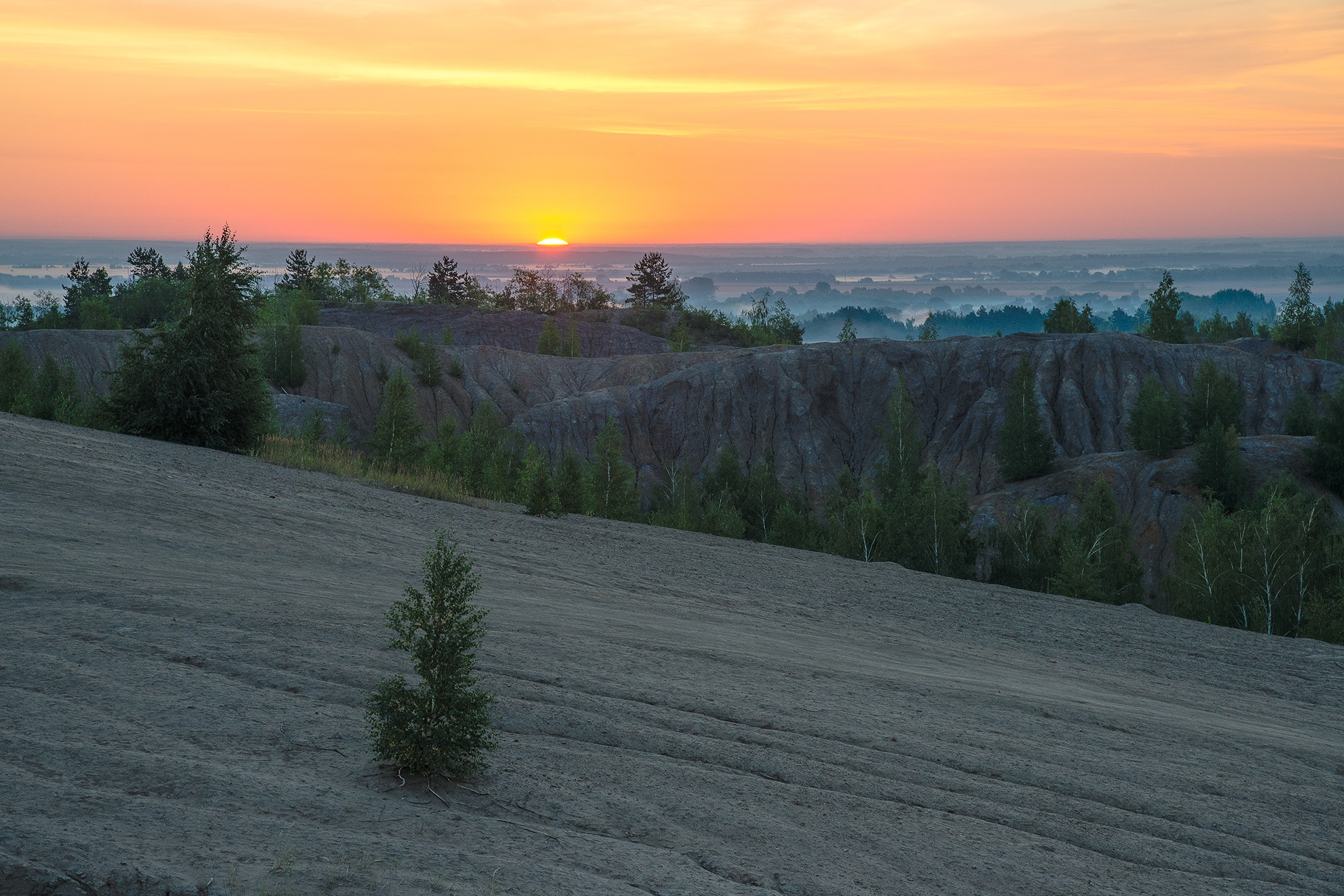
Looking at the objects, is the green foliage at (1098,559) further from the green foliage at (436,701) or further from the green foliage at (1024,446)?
the green foliage at (436,701)

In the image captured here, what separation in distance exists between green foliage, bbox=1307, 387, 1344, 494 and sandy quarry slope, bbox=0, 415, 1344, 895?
47.5 metres

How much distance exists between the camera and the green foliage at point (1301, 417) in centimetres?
6631

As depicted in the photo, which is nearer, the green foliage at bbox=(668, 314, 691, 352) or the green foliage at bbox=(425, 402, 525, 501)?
the green foliage at bbox=(425, 402, 525, 501)

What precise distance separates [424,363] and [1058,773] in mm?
70677

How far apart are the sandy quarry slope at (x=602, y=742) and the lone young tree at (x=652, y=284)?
11882 centimetres

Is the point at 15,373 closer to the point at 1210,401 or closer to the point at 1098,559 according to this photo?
the point at 1098,559

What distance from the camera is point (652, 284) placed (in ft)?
439

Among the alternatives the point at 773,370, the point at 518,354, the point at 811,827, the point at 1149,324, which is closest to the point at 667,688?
the point at 811,827

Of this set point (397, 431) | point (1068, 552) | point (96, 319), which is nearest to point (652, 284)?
point (96, 319)

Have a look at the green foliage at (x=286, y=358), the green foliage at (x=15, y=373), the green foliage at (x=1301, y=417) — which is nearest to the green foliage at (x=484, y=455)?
the green foliage at (x=286, y=358)

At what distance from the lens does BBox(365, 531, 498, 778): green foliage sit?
20.2 feet

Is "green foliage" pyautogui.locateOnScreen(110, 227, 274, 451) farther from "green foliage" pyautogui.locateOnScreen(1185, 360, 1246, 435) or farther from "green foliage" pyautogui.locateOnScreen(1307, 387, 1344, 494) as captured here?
"green foliage" pyautogui.locateOnScreen(1185, 360, 1246, 435)

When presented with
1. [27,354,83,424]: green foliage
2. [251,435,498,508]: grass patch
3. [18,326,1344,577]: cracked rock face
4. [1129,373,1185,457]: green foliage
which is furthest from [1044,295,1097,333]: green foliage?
[251,435,498,508]: grass patch

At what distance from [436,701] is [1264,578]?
27662 mm
